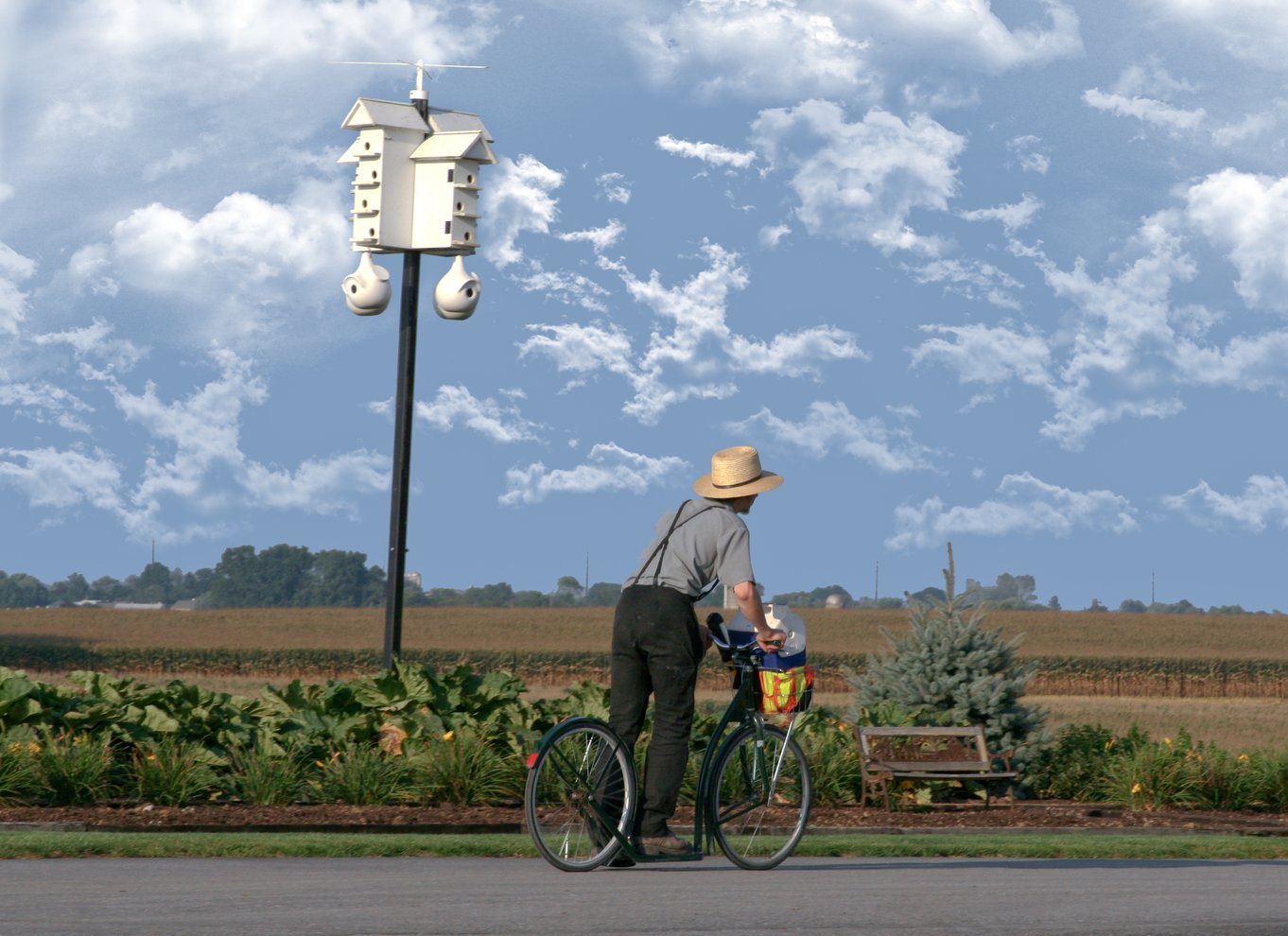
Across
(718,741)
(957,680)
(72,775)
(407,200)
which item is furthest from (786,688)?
(407,200)

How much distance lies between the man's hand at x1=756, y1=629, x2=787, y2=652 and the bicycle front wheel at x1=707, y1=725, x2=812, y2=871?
0.56m

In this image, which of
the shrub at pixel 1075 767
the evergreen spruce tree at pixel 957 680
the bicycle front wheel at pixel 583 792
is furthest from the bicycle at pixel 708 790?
the shrub at pixel 1075 767

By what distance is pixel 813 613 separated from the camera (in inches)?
3462

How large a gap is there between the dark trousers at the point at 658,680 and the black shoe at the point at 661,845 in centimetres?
3

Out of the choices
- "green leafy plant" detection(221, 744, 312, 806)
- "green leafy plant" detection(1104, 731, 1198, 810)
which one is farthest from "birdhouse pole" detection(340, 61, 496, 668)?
"green leafy plant" detection(1104, 731, 1198, 810)

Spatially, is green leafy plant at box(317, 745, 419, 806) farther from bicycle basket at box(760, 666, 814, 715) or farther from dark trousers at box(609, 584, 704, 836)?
bicycle basket at box(760, 666, 814, 715)

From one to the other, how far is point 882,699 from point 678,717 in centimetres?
760

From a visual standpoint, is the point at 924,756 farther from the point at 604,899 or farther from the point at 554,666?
the point at 554,666

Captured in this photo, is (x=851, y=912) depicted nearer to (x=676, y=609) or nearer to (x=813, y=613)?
(x=676, y=609)

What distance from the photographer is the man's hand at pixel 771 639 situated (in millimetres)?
9148

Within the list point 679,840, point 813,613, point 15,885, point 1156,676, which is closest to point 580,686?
point 679,840

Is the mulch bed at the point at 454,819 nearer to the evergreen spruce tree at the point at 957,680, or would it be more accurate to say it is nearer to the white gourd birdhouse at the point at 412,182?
the evergreen spruce tree at the point at 957,680

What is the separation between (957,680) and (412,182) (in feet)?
23.0

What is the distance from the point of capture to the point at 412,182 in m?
17.0
